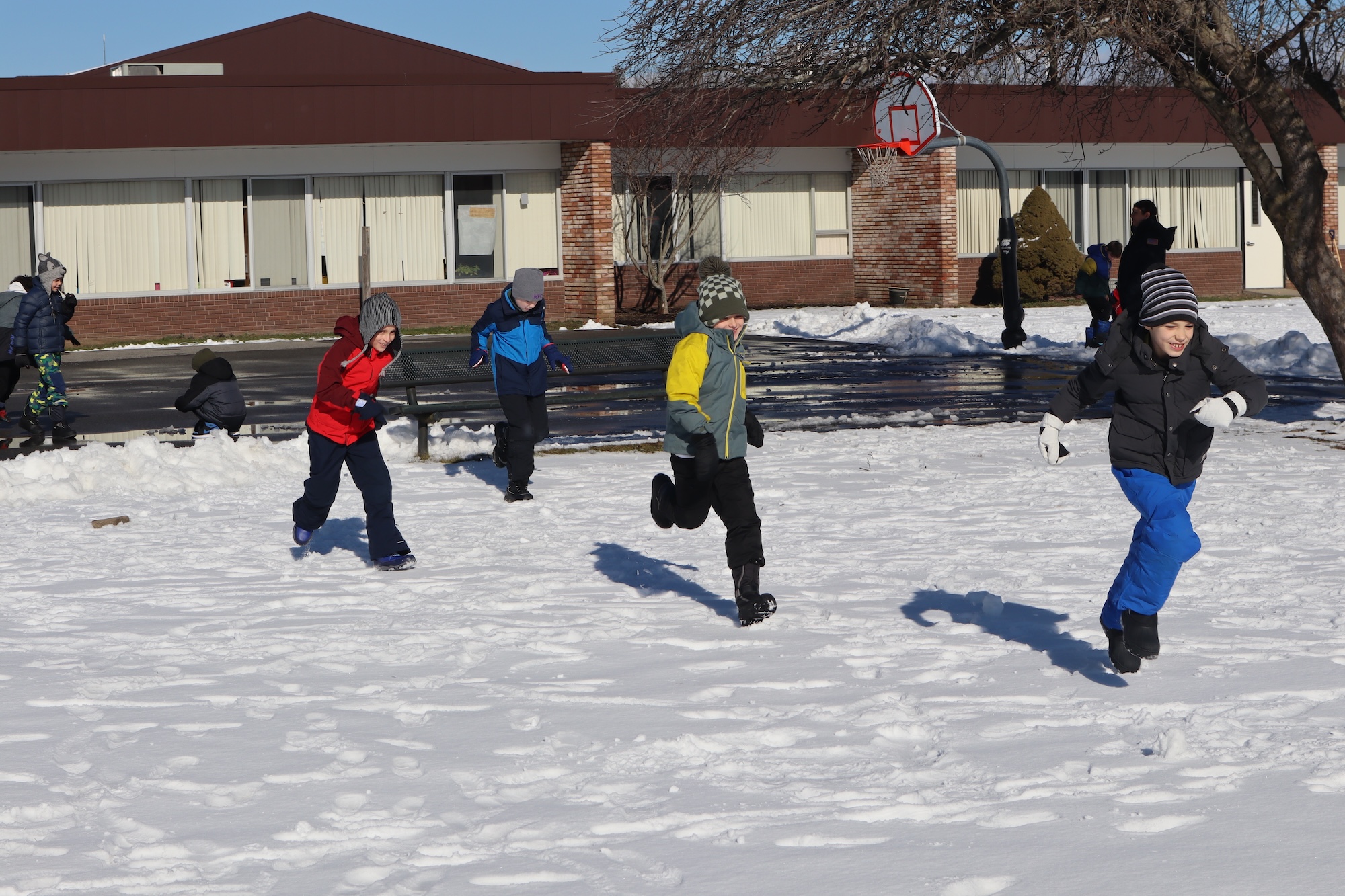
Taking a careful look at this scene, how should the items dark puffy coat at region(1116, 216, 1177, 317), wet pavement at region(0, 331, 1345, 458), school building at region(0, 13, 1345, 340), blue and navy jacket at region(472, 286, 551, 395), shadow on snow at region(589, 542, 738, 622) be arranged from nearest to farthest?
shadow on snow at region(589, 542, 738, 622) → blue and navy jacket at region(472, 286, 551, 395) → wet pavement at region(0, 331, 1345, 458) → dark puffy coat at region(1116, 216, 1177, 317) → school building at region(0, 13, 1345, 340)

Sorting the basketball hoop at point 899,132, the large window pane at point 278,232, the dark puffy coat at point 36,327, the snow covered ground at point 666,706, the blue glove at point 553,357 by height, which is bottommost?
the snow covered ground at point 666,706

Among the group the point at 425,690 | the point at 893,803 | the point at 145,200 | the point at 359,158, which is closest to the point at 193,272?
the point at 145,200

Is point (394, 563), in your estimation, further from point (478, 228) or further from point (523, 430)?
point (478, 228)

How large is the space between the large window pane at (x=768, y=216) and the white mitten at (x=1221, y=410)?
2851 cm

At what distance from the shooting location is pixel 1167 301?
562 cm

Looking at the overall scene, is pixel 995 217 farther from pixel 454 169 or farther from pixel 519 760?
pixel 519 760

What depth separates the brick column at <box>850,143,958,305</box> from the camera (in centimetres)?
3294

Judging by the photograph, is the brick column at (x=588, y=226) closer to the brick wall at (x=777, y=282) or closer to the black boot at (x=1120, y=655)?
the brick wall at (x=777, y=282)

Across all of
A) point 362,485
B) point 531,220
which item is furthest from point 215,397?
point 531,220

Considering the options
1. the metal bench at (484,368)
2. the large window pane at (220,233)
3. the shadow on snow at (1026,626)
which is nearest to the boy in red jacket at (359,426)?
the shadow on snow at (1026,626)

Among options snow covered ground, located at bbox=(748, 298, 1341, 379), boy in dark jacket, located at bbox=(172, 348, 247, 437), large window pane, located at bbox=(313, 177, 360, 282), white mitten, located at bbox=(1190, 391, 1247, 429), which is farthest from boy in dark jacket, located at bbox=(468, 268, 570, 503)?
large window pane, located at bbox=(313, 177, 360, 282)

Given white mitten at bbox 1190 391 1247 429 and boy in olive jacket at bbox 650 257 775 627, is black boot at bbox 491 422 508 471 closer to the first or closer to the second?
boy in olive jacket at bbox 650 257 775 627

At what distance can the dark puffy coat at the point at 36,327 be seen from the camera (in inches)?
582

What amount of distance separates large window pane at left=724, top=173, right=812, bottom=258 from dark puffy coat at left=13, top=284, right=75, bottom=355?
20.5 meters
